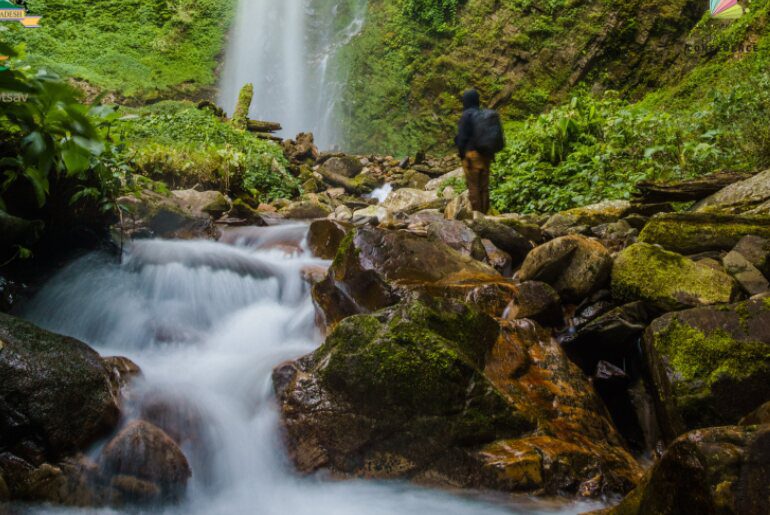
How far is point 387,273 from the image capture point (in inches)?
184

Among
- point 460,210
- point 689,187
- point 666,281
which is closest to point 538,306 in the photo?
point 666,281

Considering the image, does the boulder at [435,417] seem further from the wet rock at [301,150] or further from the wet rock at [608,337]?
the wet rock at [301,150]

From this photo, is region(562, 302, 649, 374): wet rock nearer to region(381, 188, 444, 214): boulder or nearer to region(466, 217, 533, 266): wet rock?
region(466, 217, 533, 266): wet rock

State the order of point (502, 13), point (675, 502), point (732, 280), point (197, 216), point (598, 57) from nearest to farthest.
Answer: point (675, 502) < point (732, 280) < point (197, 216) < point (598, 57) < point (502, 13)

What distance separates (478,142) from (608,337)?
4800 mm

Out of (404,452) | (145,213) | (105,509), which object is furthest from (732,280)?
(145,213)

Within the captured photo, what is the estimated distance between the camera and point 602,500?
2588mm

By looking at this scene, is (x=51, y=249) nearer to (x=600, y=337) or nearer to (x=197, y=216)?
(x=197, y=216)

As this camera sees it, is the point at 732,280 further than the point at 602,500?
Yes

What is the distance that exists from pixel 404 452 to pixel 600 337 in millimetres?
1772

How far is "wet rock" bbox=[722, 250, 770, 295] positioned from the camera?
3.47m

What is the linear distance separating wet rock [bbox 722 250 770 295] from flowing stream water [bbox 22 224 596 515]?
222cm

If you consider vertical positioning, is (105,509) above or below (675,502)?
below

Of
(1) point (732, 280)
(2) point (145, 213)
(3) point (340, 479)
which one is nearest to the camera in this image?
(3) point (340, 479)
